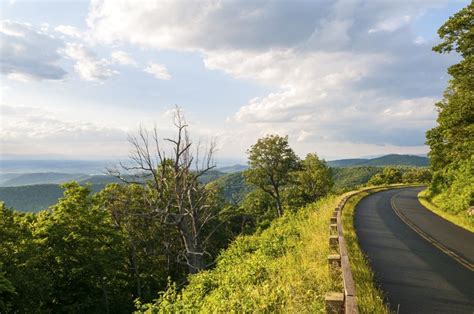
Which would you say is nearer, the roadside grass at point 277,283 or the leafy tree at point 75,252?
the roadside grass at point 277,283

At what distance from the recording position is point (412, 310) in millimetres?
7363

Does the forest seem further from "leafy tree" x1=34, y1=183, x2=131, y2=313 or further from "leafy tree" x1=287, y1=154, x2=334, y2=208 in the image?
"leafy tree" x1=287, y1=154, x2=334, y2=208

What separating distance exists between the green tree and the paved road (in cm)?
3608

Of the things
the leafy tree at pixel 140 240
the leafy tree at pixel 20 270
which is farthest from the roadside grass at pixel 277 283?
the leafy tree at pixel 140 240

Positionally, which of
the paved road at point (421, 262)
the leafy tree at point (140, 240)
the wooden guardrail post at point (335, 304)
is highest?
the wooden guardrail post at point (335, 304)

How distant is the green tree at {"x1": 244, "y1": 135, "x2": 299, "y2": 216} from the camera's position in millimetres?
57500

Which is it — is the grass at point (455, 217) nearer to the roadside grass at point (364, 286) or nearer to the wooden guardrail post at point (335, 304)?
the roadside grass at point (364, 286)

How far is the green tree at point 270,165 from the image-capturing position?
5750cm

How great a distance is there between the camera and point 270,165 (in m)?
57.7

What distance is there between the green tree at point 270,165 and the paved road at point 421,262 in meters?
36.1

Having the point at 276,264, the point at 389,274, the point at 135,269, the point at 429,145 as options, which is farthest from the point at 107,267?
the point at 429,145

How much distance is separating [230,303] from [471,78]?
19072mm

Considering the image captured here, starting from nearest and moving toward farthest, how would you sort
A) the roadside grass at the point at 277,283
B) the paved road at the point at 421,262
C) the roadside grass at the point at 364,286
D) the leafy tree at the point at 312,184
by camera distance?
1. the roadside grass at the point at 364,286
2. the roadside grass at the point at 277,283
3. the paved road at the point at 421,262
4. the leafy tree at the point at 312,184

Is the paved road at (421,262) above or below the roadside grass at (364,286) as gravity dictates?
below
